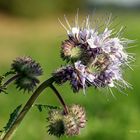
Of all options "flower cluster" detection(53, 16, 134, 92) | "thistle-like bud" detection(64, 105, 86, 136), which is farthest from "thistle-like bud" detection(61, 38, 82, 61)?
"thistle-like bud" detection(64, 105, 86, 136)

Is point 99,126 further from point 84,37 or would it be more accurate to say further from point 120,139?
point 84,37

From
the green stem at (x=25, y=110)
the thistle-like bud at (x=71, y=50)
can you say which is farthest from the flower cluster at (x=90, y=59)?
the green stem at (x=25, y=110)

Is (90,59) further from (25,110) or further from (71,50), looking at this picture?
(25,110)

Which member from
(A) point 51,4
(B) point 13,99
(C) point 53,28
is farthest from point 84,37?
(A) point 51,4

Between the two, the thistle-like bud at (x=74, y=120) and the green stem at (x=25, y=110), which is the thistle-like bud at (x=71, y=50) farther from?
the thistle-like bud at (x=74, y=120)

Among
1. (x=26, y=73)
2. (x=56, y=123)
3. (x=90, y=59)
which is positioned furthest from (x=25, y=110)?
(x=90, y=59)
